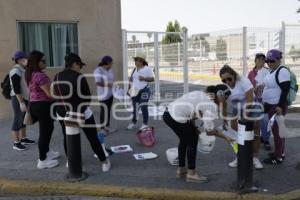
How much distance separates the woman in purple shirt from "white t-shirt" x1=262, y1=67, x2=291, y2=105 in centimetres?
315

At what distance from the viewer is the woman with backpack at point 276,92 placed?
18.0ft

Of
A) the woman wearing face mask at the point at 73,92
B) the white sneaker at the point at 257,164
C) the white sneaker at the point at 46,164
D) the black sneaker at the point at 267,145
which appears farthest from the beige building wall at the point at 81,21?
the white sneaker at the point at 257,164

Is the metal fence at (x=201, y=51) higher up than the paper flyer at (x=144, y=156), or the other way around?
the metal fence at (x=201, y=51)

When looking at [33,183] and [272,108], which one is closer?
[33,183]

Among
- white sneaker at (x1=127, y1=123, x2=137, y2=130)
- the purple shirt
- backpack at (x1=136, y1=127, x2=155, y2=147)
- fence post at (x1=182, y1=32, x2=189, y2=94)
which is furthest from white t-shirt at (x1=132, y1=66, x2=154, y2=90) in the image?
fence post at (x1=182, y1=32, x2=189, y2=94)

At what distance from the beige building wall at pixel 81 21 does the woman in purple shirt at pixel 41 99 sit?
3.97 m

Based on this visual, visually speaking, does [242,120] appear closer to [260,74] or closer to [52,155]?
[260,74]

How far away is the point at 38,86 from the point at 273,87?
3.39m

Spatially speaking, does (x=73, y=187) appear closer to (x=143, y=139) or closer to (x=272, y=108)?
(x=143, y=139)

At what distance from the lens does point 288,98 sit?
5.67 m

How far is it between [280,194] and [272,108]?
140 centimetres

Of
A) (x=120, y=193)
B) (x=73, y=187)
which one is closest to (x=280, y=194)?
(x=120, y=193)

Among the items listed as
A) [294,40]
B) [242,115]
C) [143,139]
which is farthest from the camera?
[294,40]

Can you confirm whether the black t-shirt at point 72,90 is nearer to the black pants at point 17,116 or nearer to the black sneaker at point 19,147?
the black pants at point 17,116
